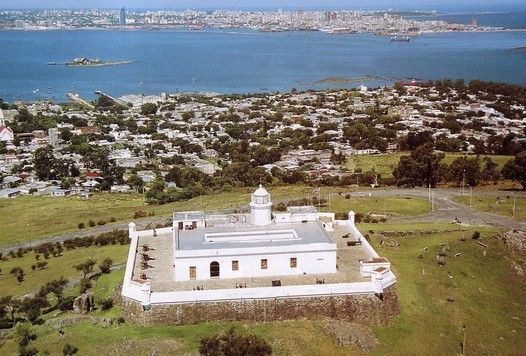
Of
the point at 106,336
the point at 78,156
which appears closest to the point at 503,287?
the point at 106,336

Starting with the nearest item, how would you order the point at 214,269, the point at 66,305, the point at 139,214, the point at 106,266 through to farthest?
1. the point at 214,269
2. the point at 66,305
3. the point at 106,266
4. the point at 139,214

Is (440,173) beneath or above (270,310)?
beneath

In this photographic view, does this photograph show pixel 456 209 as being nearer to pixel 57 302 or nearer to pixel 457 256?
pixel 457 256

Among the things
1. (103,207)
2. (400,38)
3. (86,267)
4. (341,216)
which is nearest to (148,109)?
(103,207)

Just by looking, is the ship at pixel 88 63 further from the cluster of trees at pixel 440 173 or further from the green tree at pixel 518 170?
the green tree at pixel 518 170

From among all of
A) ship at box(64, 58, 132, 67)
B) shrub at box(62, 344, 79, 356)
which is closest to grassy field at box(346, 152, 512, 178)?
shrub at box(62, 344, 79, 356)

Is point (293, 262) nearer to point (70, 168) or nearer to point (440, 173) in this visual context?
point (440, 173)

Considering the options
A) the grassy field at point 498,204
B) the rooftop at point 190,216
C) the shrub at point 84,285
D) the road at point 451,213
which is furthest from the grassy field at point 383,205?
the shrub at point 84,285
